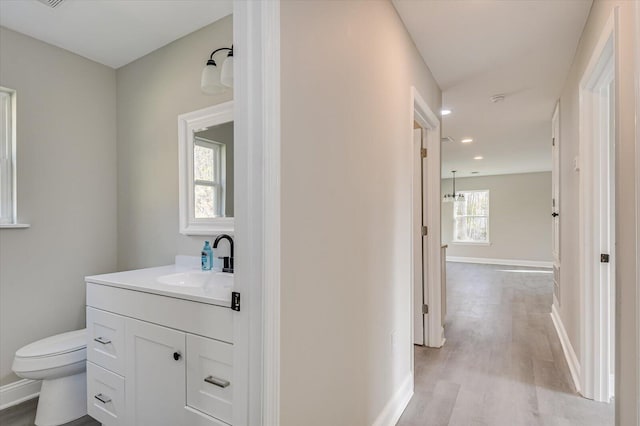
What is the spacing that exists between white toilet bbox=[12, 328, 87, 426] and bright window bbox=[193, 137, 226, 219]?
42.0 inches

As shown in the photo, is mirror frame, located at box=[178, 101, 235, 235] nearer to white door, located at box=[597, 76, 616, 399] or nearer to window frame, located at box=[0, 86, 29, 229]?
window frame, located at box=[0, 86, 29, 229]

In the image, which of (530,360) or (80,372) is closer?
(80,372)

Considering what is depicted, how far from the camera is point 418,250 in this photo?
3.09 m

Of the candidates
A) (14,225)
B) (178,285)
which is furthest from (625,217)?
(14,225)

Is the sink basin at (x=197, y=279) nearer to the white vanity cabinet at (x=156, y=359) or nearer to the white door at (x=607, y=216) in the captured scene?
the white vanity cabinet at (x=156, y=359)

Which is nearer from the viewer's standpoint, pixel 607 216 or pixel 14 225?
pixel 607 216

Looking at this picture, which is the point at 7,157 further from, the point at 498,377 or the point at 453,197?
the point at 453,197

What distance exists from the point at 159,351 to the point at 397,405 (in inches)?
55.4

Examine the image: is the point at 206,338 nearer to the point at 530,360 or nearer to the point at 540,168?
the point at 530,360

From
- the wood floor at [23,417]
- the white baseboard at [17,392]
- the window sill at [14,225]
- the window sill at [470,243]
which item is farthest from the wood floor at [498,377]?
the window sill at [470,243]

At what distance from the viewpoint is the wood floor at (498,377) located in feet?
6.58

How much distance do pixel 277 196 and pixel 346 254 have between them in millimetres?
555

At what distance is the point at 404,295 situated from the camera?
2.18m

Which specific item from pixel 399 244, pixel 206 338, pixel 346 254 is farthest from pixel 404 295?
pixel 206 338
